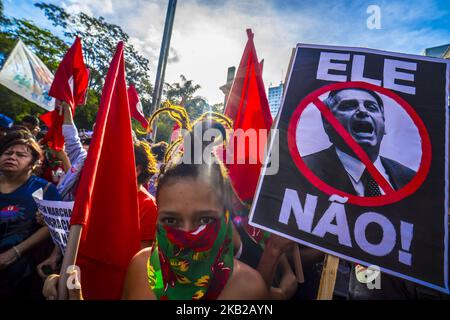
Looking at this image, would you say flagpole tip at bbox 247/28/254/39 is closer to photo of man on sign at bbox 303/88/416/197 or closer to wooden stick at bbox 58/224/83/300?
photo of man on sign at bbox 303/88/416/197

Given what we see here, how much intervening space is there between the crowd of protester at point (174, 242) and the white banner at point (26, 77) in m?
2.84

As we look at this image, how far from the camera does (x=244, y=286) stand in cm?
124

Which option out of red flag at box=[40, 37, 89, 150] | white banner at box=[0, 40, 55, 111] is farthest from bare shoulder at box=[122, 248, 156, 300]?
white banner at box=[0, 40, 55, 111]

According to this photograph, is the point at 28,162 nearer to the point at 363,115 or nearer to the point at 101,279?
the point at 101,279

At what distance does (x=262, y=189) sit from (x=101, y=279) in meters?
1.01

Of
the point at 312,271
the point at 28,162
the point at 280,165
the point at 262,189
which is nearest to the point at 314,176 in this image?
the point at 280,165

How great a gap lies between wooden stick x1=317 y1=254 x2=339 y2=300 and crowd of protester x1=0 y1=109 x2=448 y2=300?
0.69 ft

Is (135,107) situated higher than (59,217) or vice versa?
(135,107)

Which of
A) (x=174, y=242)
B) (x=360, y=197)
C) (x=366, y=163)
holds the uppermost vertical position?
(x=366, y=163)

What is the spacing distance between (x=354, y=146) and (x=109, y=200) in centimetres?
142

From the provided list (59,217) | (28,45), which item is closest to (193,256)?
(59,217)

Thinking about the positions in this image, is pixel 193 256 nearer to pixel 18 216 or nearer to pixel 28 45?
pixel 18 216
